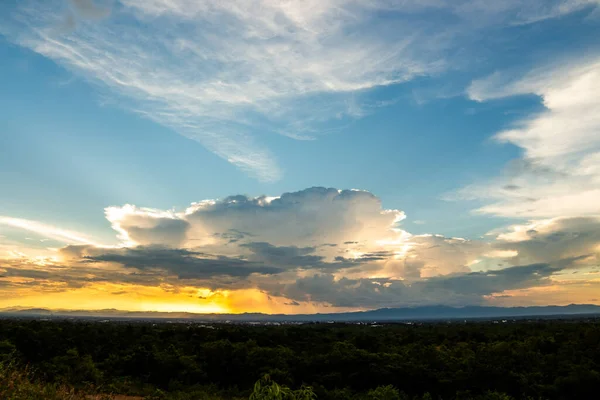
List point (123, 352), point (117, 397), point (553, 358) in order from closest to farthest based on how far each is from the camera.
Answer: point (117, 397), point (553, 358), point (123, 352)

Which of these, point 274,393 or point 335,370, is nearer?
point 274,393

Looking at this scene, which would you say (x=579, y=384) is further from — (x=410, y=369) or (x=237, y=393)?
(x=237, y=393)

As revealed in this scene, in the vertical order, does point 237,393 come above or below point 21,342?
below

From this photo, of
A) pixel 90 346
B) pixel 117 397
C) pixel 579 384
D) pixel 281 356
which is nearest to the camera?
pixel 117 397

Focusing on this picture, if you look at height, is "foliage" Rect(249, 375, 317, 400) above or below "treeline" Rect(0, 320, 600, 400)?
above

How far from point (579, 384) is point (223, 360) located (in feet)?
110

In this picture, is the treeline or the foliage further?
the treeline

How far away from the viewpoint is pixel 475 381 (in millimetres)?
38688

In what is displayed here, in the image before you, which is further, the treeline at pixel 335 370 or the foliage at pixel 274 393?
the treeline at pixel 335 370

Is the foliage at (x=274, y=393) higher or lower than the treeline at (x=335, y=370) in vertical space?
higher

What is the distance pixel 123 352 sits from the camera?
54.5 m

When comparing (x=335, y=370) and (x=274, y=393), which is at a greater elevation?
(x=274, y=393)

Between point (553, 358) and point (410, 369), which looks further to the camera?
point (553, 358)

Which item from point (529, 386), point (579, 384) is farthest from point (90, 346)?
point (579, 384)
